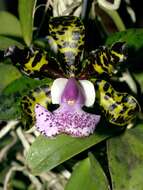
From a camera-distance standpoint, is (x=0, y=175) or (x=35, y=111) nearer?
(x=35, y=111)

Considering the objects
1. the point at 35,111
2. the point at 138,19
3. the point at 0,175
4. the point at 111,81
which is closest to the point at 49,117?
the point at 35,111

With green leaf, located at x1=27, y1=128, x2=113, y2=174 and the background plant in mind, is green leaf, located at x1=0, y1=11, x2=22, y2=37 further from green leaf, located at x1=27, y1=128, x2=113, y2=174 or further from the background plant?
green leaf, located at x1=27, y1=128, x2=113, y2=174

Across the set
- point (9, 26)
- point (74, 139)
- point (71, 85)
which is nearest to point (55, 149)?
point (74, 139)

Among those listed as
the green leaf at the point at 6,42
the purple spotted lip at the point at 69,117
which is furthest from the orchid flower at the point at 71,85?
the green leaf at the point at 6,42

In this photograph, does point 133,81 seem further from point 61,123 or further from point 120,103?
point 61,123

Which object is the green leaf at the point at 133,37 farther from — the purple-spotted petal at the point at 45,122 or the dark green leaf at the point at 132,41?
the purple-spotted petal at the point at 45,122

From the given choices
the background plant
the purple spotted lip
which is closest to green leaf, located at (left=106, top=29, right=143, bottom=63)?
the background plant

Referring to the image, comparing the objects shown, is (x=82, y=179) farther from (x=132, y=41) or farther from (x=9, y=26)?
(x=9, y=26)
